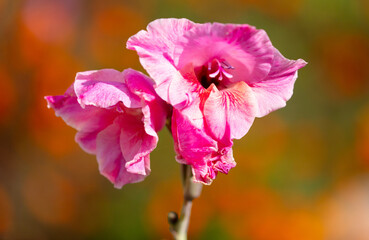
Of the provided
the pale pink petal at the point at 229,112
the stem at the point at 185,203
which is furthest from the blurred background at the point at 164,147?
the pale pink petal at the point at 229,112

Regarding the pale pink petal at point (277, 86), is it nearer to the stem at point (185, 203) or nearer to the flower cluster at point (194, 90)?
the flower cluster at point (194, 90)

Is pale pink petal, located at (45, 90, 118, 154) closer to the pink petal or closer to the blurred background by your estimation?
the pink petal

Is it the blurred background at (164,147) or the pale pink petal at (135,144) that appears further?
the blurred background at (164,147)

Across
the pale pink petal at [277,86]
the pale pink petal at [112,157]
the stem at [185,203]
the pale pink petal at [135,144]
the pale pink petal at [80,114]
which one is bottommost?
the stem at [185,203]

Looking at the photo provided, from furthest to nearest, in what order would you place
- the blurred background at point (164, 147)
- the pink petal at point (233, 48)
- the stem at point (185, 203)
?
the blurred background at point (164, 147)
the stem at point (185, 203)
the pink petal at point (233, 48)

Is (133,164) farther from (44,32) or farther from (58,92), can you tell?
(44,32)

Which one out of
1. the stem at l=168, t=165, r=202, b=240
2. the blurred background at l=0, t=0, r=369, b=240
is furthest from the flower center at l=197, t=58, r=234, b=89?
the blurred background at l=0, t=0, r=369, b=240

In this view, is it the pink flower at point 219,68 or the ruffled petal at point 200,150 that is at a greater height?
the pink flower at point 219,68
